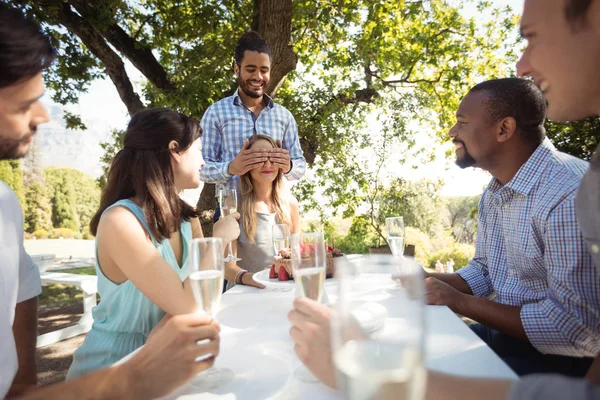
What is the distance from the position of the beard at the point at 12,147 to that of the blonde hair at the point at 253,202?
2.13 metres

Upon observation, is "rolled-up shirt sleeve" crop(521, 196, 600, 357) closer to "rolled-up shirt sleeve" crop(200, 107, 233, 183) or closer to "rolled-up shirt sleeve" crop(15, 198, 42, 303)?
"rolled-up shirt sleeve" crop(15, 198, 42, 303)

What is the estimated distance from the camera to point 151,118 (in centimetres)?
212

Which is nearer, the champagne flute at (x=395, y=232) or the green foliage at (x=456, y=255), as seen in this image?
the champagne flute at (x=395, y=232)

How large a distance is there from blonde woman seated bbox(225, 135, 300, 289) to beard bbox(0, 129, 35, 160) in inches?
78.5

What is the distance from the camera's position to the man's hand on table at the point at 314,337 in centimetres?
85

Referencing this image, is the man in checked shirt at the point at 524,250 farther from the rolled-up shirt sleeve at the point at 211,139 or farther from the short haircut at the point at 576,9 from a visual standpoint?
the rolled-up shirt sleeve at the point at 211,139

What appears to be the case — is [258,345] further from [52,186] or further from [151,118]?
[52,186]

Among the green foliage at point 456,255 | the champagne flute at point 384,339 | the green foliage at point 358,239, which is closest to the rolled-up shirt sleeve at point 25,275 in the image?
the champagne flute at point 384,339

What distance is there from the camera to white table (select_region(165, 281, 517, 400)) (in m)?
0.97

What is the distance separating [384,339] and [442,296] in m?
1.42

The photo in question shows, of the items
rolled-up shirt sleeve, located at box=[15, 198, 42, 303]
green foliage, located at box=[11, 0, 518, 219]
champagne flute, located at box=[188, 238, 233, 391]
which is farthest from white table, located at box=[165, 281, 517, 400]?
green foliage, located at box=[11, 0, 518, 219]

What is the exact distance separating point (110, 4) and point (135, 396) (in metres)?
6.51

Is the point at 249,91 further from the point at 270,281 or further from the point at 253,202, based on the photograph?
the point at 270,281

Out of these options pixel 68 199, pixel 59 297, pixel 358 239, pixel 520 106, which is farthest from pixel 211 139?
pixel 68 199
